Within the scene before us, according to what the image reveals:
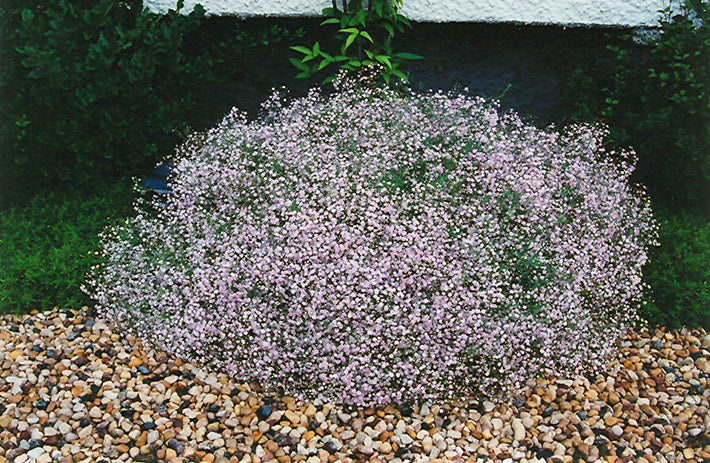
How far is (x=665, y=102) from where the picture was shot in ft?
15.9

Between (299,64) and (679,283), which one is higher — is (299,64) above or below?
above

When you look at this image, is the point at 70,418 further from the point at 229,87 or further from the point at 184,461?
the point at 229,87

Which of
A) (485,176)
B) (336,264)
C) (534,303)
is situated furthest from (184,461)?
(485,176)

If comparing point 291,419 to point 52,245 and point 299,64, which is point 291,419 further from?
point 299,64

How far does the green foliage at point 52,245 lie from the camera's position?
13.9ft

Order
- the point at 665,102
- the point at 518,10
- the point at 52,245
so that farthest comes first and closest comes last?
the point at 518,10 < the point at 665,102 < the point at 52,245

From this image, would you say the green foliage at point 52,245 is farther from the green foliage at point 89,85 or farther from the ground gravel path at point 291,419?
the ground gravel path at point 291,419

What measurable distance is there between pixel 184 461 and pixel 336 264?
3.85ft

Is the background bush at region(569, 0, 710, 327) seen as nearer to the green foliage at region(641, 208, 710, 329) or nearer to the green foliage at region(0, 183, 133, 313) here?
the green foliage at region(641, 208, 710, 329)

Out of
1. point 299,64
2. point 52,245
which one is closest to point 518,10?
point 299,64

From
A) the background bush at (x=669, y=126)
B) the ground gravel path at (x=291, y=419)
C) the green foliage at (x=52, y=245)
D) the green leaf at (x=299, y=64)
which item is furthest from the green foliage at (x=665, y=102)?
the green foliage at (x=52, y=245)

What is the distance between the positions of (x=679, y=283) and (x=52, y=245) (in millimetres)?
4010

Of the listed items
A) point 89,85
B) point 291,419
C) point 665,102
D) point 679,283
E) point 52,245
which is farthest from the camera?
point 665,102

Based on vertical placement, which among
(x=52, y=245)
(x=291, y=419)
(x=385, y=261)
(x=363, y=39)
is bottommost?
(x=291, y=419)
